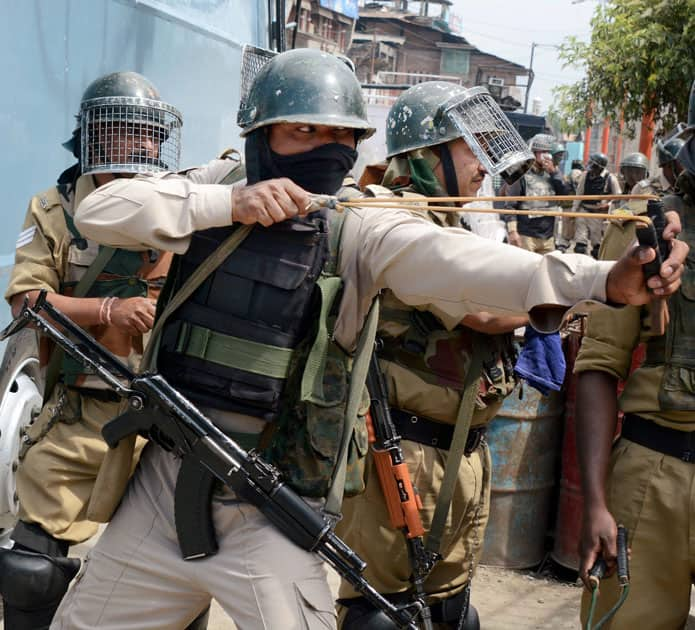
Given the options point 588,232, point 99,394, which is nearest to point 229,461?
point 99,394

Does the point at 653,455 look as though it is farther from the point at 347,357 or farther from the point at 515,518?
the point at 515,518

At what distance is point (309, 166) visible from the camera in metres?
2.45

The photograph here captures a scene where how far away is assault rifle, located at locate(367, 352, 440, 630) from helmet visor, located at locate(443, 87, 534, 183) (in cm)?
76

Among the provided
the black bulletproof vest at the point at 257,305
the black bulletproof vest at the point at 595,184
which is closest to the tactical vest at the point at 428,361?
the black bulletproof vest at the point at 257,305

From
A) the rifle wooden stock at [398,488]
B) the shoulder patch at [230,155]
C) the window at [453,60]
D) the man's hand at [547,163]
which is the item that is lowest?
the rifle wooden stock at [398,488]

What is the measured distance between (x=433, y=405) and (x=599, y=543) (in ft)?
2.57

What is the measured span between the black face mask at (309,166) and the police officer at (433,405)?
0.74 m

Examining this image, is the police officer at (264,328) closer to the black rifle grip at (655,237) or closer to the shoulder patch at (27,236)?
the black rifle grip at (655,237)

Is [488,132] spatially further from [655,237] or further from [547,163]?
[547,163]

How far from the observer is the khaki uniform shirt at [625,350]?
2703 mm

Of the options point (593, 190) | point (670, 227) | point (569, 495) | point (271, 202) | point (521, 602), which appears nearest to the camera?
point (670, 227)

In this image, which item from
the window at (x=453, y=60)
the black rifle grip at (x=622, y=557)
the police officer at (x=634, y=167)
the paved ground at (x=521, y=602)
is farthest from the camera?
the window at (x=453, y=60)

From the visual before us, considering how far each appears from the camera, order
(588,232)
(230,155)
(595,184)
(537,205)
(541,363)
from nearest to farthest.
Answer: (230,155) < (541,363) < (537,205) < (595,184) < (588,232)

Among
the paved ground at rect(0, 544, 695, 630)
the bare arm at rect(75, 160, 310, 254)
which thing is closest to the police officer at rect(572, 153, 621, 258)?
the paved ground at rect(0, 544, 695, 630)
